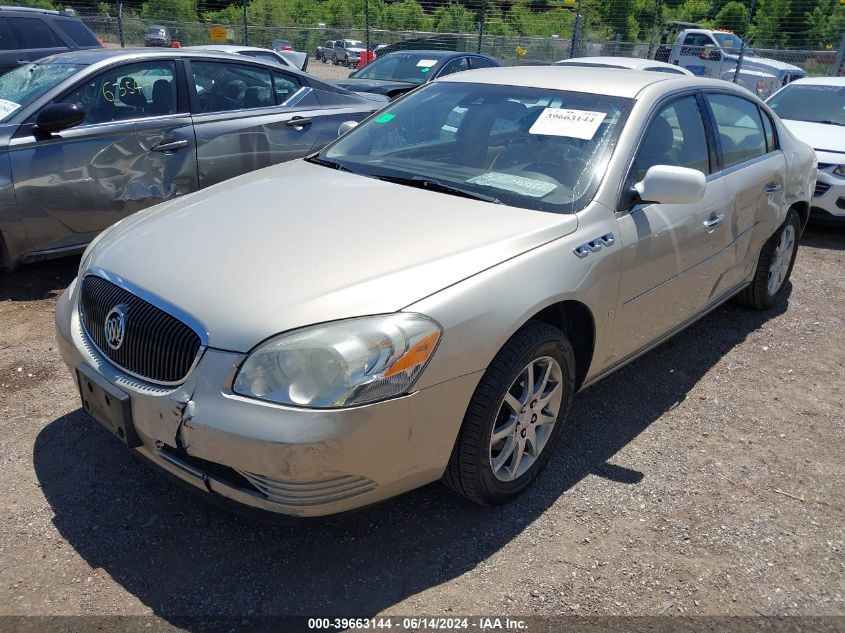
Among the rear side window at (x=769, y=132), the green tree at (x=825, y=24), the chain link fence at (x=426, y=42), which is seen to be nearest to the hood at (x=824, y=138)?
the rear side window at (x=769, y=132)

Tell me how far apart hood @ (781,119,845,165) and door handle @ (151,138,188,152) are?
18.6 ft

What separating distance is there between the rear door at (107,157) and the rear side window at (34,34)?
180 inches

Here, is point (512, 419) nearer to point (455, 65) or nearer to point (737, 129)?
point (737, 129)

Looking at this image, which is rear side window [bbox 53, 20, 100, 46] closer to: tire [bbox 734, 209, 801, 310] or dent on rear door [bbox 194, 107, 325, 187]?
dent on rear door [bbox 194, 107, 325, 187]

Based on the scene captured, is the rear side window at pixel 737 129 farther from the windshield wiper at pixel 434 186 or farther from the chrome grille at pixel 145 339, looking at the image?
the chrome grille at pixel 145 339

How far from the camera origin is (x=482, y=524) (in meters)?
2.82

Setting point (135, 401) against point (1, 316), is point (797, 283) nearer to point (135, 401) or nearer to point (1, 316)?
point (135, 401)

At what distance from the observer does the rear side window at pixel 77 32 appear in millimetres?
9060

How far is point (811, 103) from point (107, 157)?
7.75 m

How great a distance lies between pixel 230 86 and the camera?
18.8 feet

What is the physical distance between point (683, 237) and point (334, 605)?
2367mm

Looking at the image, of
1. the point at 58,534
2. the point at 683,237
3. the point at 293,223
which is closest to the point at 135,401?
the point at 58,534

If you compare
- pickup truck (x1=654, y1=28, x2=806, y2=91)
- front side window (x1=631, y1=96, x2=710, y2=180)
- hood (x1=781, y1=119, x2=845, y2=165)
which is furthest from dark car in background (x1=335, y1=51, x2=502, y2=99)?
pickup truck (x1=654, y1=28, x2=806, y2=91)

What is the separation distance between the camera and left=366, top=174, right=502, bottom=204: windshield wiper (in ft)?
10.1
